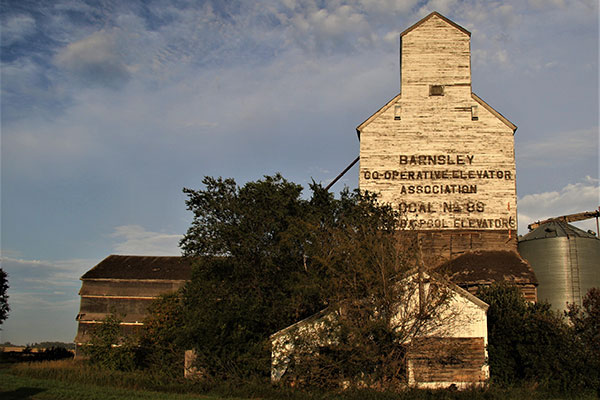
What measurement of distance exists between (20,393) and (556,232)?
88.5ft

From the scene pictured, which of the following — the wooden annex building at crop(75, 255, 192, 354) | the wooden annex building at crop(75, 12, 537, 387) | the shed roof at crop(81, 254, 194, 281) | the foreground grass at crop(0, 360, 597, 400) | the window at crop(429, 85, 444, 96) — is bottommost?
the foreground grass at crop(0, 360, 597, 400)

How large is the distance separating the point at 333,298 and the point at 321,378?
2.85 meters

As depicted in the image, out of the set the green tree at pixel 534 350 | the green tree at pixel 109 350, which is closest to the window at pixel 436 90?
the green tree at pixel 534 350

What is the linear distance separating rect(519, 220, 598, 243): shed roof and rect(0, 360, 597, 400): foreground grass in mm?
13012

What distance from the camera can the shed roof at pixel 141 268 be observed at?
39.3m

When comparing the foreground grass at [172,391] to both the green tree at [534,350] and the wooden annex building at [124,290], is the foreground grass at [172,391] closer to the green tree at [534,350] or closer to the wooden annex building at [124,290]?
the green tree at [534,350]

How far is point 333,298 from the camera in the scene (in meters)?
18.9

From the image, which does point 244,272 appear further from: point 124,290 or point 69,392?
point 124,290

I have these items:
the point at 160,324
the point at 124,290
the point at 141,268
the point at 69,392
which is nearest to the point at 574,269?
the point at 160,324

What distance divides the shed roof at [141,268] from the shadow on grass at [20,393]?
19576mm

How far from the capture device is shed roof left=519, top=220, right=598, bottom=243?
29.8 metres

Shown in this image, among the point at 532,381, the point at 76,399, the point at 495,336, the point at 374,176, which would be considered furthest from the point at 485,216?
the point at 76,399

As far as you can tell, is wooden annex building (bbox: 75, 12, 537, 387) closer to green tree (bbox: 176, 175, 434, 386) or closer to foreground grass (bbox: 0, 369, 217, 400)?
green tree (bbox: 176, 175, 434, 386)

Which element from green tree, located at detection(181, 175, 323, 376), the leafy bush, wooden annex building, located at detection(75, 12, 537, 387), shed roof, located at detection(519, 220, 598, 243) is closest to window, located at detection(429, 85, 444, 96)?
wooden annex building, located at detection(75, 12, 537, 387)
